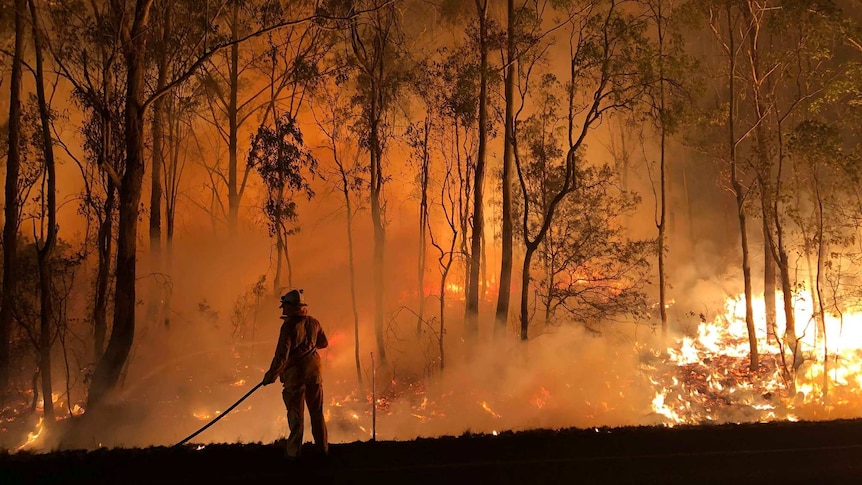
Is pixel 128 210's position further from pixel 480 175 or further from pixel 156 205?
pixel 480 175

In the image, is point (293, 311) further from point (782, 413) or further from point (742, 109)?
point (742, 109)

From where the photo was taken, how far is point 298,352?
597cm

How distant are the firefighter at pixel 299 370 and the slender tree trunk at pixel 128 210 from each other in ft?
15.9

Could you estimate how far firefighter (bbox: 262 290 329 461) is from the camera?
19.1 ft

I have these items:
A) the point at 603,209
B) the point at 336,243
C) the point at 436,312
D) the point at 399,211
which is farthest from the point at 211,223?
the point at 603,209

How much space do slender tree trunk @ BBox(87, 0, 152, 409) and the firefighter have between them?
484 cm

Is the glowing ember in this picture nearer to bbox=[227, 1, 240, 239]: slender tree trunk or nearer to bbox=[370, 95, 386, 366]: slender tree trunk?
bbox=[370, 95, 386, 366]: slender tree trunk

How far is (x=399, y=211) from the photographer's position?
2655 cm

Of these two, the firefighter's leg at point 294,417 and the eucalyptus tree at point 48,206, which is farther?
Result: the eucalyptus tree at point 48,206

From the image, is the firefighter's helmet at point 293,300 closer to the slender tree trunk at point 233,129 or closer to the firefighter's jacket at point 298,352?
the firefighter's jacket at point 298,352

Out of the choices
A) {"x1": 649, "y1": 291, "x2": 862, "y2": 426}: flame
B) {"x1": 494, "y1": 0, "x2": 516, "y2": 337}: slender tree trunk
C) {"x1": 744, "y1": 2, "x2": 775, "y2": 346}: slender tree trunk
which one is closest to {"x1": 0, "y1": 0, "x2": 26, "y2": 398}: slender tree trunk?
{"x1": 494, "y1": 0, "x2": 516, "y2": 337}: slender tree trunk

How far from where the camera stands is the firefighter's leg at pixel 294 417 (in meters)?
5.75

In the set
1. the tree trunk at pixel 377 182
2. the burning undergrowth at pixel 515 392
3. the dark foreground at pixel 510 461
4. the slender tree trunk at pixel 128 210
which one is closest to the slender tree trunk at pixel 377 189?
the tree trunk at pixel 377 182

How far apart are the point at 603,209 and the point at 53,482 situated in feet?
55.9
